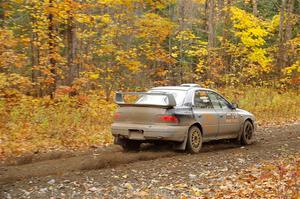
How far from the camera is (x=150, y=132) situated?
1153 centimetres

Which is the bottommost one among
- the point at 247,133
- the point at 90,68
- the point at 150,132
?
the point at 247,133

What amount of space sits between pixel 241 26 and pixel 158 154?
60.6 ft

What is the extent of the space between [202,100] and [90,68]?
9.69 m

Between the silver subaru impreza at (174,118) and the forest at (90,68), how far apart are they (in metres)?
2.33

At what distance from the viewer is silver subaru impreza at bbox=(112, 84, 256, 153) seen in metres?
11.6

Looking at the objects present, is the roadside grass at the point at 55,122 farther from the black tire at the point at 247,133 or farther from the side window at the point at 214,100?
the black tire at the point at 247,133

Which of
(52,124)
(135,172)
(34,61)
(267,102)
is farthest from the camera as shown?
(267,102)

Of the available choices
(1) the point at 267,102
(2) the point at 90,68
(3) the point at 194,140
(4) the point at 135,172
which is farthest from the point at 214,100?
(1) the point at 267,102

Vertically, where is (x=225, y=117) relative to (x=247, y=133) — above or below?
above

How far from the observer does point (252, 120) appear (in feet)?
48.7

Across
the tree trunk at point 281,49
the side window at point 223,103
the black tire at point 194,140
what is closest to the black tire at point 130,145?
the black tire at point 194,140

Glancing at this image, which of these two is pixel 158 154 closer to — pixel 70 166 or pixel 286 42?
pixel 70 166

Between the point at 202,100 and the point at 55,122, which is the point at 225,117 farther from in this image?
the point at 55,122

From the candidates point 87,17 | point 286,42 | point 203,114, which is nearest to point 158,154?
point 203,114
